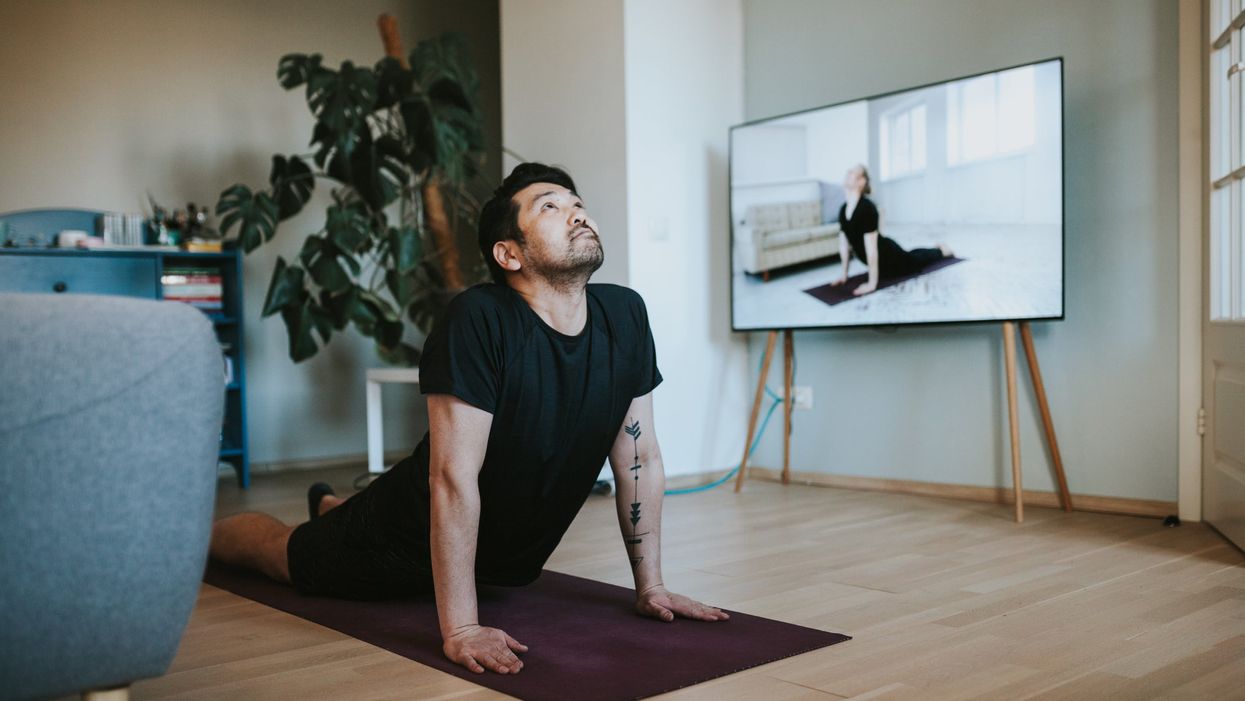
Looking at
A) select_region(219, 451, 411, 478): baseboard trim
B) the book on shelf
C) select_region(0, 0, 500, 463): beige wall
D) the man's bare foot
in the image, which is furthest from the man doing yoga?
select_region(0, 0, 500, 463): beige wall

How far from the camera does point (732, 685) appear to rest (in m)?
1.71

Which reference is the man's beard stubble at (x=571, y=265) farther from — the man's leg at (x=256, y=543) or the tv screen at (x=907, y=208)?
the tv screen at (x=907, y=208)

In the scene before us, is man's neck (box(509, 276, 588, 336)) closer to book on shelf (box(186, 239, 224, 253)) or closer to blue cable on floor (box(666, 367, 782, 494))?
blue cable on floor (box(666, 367, 782, 494))

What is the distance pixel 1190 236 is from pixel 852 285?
113cm

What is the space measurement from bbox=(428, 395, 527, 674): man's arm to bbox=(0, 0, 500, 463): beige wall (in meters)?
3.90

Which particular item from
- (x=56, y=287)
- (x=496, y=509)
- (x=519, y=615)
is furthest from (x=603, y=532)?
(x=56, y=287)

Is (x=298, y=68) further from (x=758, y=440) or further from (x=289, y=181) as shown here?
(x=758, y=440)

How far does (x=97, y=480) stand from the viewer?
1.12 m

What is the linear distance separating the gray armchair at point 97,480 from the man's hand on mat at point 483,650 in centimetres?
68

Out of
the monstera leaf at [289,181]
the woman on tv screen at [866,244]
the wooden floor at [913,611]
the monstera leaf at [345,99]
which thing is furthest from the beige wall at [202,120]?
the woman on tv screen at [866,244]

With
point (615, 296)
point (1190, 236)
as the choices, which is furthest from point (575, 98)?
point (615, 296)

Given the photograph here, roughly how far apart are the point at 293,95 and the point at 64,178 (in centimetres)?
124

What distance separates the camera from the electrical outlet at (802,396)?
4.41 m

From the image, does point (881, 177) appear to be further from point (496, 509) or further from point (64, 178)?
point (64, 178)
